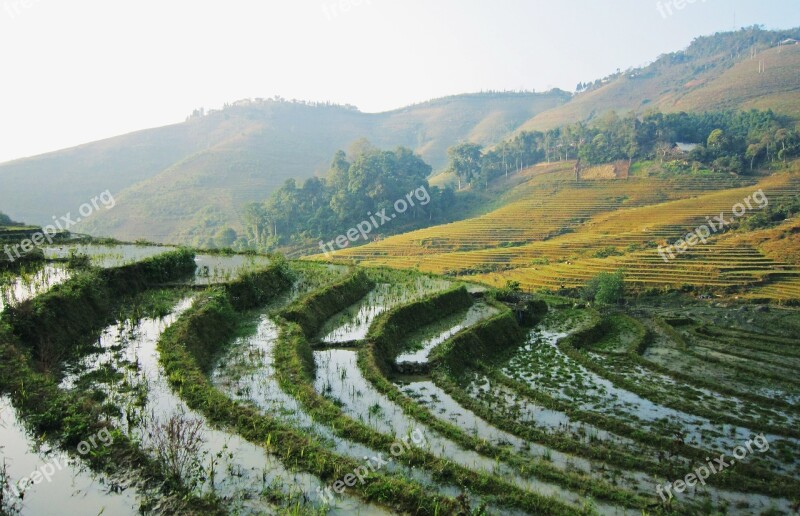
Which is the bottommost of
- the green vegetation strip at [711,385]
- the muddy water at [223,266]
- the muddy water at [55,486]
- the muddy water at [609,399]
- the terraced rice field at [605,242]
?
the terraced rice field at [605,242]

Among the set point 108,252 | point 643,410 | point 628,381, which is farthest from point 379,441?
point 108,252

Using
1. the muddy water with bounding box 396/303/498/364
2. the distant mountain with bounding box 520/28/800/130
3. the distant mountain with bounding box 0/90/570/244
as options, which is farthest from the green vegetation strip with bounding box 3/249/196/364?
the distant mountain with bounding box 520/28/800/130

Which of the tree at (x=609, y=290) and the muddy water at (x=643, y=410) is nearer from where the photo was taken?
the muddy water at (x=643, y=410)

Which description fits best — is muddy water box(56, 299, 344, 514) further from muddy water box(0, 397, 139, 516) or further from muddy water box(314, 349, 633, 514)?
muddy water box(314, 349, 633, 514)

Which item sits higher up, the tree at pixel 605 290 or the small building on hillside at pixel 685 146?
the small building on hillside at pixel 685 146

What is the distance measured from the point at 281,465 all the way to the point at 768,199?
59.5 metres

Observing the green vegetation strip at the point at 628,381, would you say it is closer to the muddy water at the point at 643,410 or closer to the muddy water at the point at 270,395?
the muddy water at the point at 643,410

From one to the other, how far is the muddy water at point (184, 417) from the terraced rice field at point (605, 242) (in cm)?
2989

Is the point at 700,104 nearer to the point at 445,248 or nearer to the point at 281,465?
the point at 445,248

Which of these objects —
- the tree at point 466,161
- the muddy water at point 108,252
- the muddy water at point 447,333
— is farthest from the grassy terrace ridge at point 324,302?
the tree at point 466,161

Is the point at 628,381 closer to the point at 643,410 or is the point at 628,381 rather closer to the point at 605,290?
the point at 643,410

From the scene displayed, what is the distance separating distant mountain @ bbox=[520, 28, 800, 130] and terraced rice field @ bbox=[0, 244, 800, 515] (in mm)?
93182

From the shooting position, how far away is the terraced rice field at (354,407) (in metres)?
6.09

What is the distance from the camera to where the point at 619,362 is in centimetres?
1442
